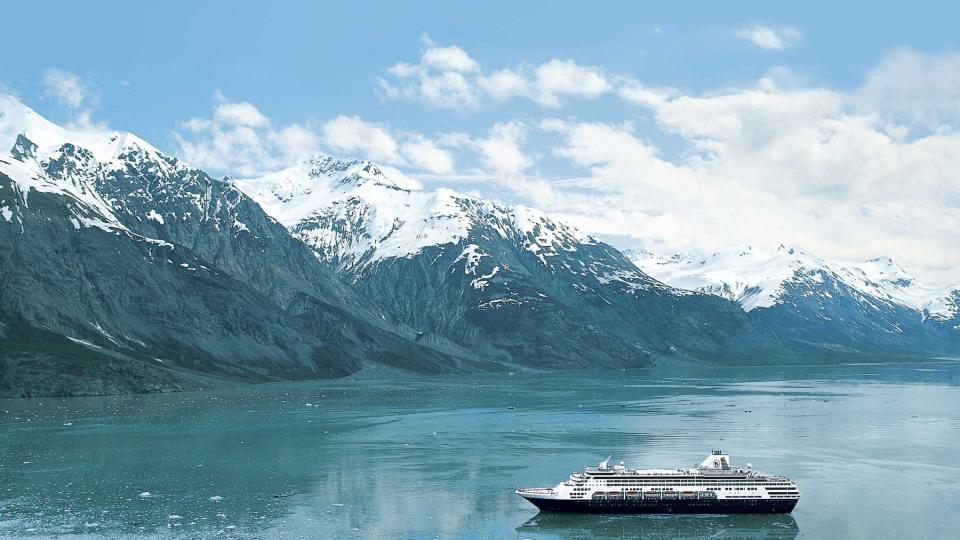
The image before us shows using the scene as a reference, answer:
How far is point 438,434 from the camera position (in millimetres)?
173750

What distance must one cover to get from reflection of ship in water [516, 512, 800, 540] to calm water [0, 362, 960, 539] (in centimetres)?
29

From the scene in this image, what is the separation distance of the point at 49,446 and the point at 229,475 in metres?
43.1

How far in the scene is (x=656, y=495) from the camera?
101188 mm

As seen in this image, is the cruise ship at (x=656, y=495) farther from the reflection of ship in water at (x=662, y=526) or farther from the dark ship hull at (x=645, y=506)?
the reflection of ship in water at (x=662, y=526)

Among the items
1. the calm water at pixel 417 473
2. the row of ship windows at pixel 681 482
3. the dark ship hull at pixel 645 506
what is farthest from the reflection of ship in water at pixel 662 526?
the row of ship windows at pixel 681 482

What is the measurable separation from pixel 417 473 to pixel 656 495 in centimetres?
3626

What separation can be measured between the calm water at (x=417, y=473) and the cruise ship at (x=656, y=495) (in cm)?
158

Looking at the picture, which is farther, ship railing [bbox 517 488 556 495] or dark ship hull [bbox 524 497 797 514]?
ship railing [bbox 517 488 556 495]

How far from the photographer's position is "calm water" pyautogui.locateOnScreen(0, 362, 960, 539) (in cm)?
9388

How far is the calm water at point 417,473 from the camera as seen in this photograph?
308 feet

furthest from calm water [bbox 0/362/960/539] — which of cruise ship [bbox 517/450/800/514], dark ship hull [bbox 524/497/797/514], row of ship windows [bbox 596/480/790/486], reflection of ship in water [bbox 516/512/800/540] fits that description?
row of ship windows [bbox 596/480/790/486]

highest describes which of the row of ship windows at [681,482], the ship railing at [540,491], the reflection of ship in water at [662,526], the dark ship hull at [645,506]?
the row of ship windows at [681,482]

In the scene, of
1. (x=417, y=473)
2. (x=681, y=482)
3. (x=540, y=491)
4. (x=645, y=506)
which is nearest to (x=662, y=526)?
(x=645, y=506)

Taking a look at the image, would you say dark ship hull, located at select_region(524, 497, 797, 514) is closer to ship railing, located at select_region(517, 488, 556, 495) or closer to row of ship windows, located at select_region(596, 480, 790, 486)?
ship railing, located at select_region(517, 488, 556, 495)
